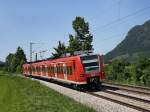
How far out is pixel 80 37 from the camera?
231ft

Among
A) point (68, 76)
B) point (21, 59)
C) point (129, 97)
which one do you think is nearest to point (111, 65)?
point (68, 76)

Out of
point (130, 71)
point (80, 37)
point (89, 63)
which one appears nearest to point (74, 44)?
point (80, 37)

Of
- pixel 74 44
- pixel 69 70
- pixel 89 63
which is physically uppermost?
pixel 74 44

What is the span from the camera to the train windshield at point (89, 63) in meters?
Result: 32.2

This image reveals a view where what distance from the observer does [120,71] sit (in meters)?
44.2

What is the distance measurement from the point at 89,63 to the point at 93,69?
22.8 inches

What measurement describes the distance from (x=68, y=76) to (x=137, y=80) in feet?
22.7

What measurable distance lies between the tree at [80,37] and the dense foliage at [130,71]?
68.4 ft

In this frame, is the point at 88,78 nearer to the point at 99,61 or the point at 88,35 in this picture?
the point at 99,61

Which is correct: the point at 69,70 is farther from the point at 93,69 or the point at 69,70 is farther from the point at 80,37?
the point at 80,37

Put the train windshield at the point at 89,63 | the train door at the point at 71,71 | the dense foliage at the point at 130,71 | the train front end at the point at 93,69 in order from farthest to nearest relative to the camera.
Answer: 1. the dense foliage at the point at 130,71
2. the train door at the point at 71,71
3. the train windshield at the point at 89,63
4. the train front end at the point at 93,69

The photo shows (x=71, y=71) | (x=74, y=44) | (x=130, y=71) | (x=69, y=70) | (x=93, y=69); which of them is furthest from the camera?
(x=74, y=44)

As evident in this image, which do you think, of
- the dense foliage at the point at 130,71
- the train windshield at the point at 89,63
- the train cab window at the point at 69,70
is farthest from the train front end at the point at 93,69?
the dense foliage at the point at 130,71

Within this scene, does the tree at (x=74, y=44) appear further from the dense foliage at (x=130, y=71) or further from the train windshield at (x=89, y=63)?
the train windshield at (x=89, y=63)
